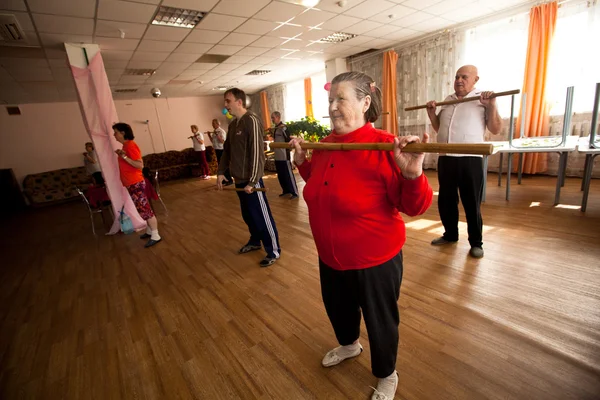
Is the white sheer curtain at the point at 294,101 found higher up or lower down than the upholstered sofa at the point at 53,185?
higher up

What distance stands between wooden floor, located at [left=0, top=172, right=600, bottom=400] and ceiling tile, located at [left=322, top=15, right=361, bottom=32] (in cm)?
339

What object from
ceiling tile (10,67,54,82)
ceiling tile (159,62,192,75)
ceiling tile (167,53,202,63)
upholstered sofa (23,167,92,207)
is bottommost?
upholstered sofa (23,167,92,207)

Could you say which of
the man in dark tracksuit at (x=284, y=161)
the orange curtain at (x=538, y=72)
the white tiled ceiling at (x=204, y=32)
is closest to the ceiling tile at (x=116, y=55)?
the white tiled ceiling at (x=204, y=32)

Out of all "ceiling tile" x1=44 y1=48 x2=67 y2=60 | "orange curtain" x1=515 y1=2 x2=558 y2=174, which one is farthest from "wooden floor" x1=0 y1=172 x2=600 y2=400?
"ceiling tile" x1=44 y1=48 x2=67 y2=60

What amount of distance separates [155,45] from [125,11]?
4.64 ft

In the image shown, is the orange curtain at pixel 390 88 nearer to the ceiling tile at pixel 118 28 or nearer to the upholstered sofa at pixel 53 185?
the ceiling tile at pixel 118 28

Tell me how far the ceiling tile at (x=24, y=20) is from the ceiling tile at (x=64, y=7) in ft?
0.65

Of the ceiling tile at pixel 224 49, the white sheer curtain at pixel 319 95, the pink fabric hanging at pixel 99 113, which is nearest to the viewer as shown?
the pink fabric hanging at pixel 99 113

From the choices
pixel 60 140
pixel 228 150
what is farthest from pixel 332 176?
pixel 60 140

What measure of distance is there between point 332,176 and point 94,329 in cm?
223

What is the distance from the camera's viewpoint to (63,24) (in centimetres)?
340

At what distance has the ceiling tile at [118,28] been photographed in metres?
3.56

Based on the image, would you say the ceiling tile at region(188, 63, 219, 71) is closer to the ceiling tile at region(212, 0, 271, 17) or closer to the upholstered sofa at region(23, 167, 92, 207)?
the ceiling tile at region(212, 0, 271, 17)

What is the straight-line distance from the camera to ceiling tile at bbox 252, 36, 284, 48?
4.95 m
